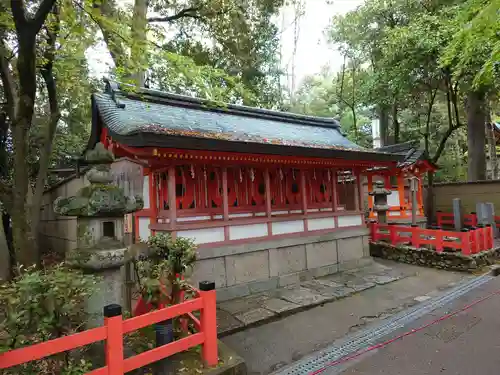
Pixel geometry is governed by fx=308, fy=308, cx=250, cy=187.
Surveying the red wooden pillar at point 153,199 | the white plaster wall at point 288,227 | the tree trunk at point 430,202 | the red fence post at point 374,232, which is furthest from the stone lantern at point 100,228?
the tree trunk at point 430,202

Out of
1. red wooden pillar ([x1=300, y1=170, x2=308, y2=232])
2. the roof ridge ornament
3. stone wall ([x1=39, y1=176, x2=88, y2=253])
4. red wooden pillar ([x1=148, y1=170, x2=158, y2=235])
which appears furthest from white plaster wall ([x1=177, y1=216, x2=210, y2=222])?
stone wall ([x1=39, y1=176, x2=88, y2=253])

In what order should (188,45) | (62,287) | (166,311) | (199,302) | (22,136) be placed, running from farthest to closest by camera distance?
(188,45), (22,136), (199,302), (166,311), (62,287)

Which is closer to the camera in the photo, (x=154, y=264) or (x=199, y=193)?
(x=154, y=264)

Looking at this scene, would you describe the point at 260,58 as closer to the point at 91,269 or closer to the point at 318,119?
the point at 318,119

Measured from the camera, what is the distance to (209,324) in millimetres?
3936

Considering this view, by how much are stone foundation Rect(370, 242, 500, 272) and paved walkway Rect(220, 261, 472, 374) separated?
0.38 metres

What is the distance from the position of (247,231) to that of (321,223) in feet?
8.73

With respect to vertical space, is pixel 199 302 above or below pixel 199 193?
below

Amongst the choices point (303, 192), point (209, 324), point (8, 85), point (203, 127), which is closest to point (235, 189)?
point (303, 192)

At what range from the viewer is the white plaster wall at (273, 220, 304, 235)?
26.9 ft

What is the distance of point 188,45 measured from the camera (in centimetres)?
1498

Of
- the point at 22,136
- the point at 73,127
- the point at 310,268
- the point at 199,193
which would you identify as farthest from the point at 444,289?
the point at 73,127

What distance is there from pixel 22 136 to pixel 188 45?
10560 millimetres

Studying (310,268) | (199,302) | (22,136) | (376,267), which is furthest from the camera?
(376,267)
